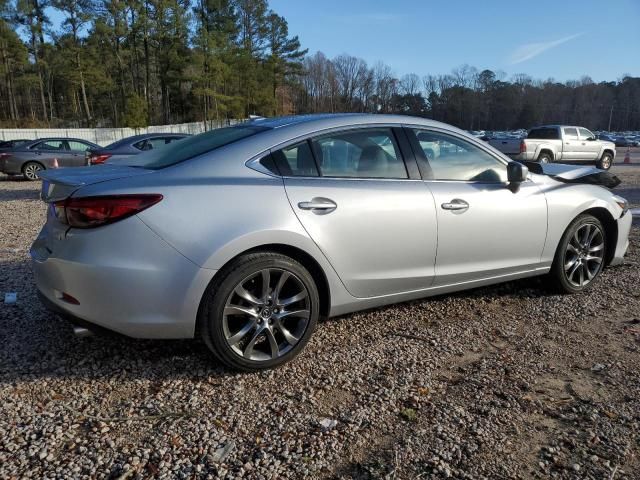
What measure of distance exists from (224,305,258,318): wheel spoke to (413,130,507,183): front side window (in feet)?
5.27

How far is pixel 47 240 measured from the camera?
113 inches

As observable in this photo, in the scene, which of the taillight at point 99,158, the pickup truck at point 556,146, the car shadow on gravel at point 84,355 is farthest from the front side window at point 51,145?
the pickup truck at point 556,146

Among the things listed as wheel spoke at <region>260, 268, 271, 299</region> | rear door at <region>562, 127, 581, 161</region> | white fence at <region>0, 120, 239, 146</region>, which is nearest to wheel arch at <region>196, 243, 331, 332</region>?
wheel spoke at <region>260, 268, 271, 299</region>

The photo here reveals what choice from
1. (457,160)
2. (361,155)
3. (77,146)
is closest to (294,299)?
(361,155)

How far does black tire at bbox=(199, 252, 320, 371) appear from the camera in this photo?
2.74 meters

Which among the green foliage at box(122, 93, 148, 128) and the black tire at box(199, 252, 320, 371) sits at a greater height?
the green foliage at box(122, 93, 148, 128)

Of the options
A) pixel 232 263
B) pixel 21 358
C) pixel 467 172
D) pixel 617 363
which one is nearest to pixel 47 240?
pixel 21 358

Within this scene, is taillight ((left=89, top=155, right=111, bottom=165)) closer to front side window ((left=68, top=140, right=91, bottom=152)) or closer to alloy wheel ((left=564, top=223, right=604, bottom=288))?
front side window ((left=68, top=140, right=91, bottom=152))

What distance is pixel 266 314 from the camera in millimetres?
2916

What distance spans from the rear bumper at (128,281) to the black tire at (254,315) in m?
0.09

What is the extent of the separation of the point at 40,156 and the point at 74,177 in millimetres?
15582

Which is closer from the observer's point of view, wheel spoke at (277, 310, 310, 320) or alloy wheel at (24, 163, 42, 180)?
wheel spoke at (277, 310, 310, 320)

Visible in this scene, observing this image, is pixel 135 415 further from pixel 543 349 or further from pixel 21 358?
pixel 543 349

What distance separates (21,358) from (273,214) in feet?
5.98
